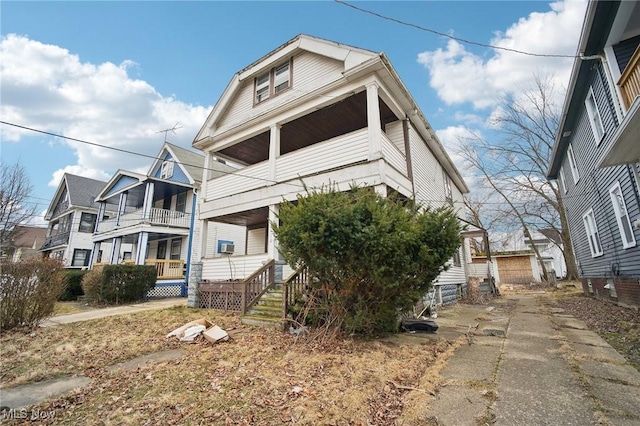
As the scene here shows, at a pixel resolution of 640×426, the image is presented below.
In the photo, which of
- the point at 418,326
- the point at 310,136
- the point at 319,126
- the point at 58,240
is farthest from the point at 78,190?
the point at 418,326

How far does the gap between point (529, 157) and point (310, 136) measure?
21.4 meters

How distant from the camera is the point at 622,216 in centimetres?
902

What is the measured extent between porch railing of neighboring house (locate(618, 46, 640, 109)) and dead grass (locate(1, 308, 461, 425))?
6721 millimetres

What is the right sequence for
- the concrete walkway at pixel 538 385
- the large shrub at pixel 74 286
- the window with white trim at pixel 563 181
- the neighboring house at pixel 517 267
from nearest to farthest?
the concrete walkway at pixel 538 385
the large shrub at pixel 74 286
the window with white trim at pixel 563 181
the neighboring house at pixel 517 267

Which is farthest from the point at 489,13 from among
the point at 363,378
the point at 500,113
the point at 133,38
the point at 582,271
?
the point at 500,113

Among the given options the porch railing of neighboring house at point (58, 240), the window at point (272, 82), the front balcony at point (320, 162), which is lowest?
the front balcony at point (320, 162)

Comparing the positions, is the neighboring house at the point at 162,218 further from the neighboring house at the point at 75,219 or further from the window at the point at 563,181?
the window at the point at 563,181

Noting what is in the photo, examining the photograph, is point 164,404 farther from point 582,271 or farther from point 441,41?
point 582,271

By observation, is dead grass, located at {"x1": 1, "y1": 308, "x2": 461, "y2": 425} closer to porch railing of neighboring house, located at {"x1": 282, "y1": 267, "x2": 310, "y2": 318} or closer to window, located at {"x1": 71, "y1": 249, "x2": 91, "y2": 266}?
porch railing of neighboring house, located at {"x1": 282, "y1": 267, "x2": 310, "y2": 318}

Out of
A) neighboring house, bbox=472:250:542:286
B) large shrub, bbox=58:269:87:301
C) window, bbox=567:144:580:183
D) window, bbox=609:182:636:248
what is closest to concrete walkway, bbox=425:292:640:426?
window, bbox=609:182:636:248

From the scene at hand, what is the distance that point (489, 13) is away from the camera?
27.7 feet

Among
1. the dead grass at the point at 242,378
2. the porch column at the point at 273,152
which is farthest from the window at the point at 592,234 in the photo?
the porch column at the point at 273,152

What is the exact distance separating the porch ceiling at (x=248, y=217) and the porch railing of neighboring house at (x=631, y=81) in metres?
9.80

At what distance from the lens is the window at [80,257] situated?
25234 millimetres
